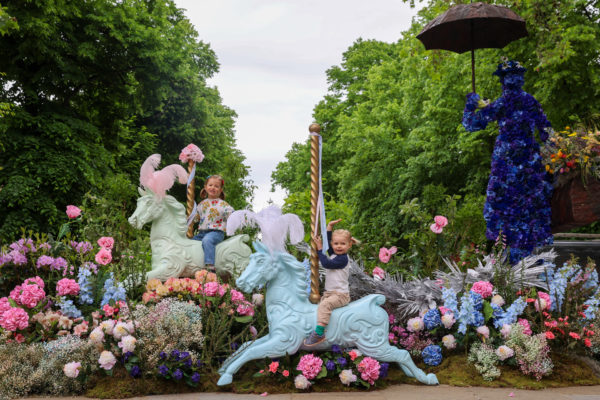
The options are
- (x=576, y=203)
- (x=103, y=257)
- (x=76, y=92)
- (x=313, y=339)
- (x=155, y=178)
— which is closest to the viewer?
(x=313, y=339)

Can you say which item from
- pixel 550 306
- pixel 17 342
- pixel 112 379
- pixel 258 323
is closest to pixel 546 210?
pixel 550 306

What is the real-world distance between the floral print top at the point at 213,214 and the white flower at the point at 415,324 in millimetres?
→ 2535

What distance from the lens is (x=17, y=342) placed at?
5211 mm

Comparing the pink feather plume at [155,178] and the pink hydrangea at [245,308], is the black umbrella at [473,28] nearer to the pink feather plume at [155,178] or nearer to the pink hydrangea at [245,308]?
the pink feather plume at [155,178]

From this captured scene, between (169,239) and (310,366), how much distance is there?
2438mm

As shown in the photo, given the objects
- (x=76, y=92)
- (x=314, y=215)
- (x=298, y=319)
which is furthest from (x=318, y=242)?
(x=76, y=92)

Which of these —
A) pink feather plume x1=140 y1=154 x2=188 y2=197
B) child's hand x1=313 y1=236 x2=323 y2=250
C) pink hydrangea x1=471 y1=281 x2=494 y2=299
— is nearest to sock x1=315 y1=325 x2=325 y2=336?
child's hand x1=313 y1=236 x2=323 y2=250

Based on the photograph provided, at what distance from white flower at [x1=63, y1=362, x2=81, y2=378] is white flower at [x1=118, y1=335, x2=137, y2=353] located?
16.6 inches

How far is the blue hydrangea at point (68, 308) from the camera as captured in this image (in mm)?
5559

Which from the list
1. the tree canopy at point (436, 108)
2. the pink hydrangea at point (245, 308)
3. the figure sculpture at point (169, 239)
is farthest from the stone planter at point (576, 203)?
the pink hydrangea at point (245, 308)

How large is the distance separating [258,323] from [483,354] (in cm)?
234

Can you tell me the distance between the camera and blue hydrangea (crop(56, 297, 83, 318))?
5.56 metres

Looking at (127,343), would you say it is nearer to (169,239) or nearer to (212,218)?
(169,239)

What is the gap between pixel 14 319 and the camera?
520 cm
